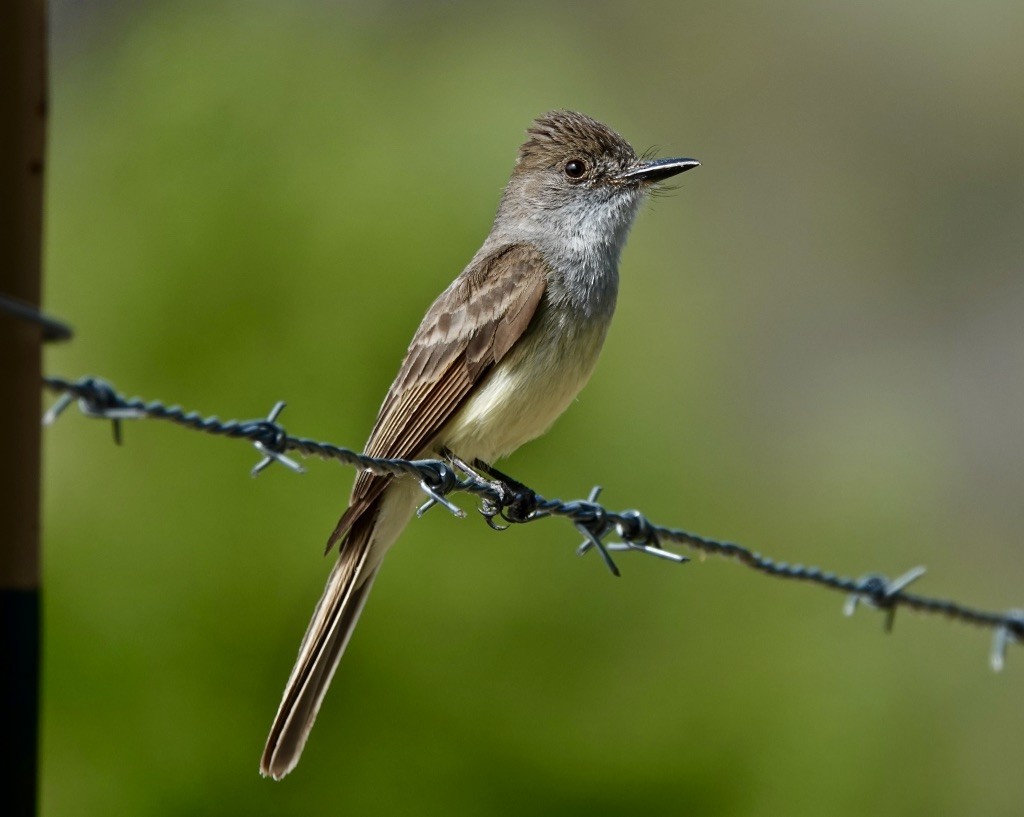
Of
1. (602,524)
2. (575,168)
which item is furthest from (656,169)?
(602,524)

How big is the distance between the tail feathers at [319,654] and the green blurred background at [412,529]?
87.7 inches

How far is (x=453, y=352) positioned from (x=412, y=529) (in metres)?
2.33

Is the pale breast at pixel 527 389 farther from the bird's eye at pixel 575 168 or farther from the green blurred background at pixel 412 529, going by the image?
the green blurred background at pixel 412 529

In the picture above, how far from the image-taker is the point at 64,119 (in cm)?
944

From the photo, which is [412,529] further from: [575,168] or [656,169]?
[656,169]

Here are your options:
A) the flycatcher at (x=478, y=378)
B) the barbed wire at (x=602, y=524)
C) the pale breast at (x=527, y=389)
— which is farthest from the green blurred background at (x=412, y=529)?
the barbed wire at (x=602, y=524)

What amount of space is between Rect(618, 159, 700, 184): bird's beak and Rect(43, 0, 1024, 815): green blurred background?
2217 millimetres

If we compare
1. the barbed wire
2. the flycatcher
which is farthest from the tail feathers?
the barbed wire

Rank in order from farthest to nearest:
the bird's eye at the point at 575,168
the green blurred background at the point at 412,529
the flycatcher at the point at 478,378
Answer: the green blurred background at the point at 412,529 → the bird's eye at the point at 575,168 → the flycatcher at the point at 478,378

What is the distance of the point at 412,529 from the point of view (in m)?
6.28

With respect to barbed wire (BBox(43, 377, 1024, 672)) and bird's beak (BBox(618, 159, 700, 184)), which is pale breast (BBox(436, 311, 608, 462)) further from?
bird's beak (BBox(618, 159, 700, 184))

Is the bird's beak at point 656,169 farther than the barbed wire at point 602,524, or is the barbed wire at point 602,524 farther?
the bird's beak at point 656,169

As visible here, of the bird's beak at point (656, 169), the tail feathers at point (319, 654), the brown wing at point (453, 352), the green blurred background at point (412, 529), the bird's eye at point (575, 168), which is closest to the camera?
the tail feathers at point (319, 654)

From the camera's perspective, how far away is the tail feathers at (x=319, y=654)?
11.3 ft
